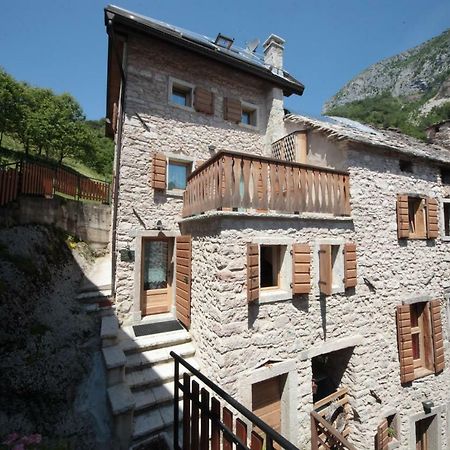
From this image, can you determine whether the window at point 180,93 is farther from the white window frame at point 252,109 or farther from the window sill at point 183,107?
the white window frame at point 252,109

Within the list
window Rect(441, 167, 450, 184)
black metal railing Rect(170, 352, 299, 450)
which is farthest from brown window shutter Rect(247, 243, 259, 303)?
window Rect(441, 167, 450, 184)

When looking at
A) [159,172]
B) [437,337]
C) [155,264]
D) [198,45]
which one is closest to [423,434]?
[437,337]

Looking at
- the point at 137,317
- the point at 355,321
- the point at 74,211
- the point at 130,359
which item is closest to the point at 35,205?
the point at 74,211

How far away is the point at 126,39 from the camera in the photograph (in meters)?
8.05

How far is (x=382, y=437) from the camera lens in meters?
7.24

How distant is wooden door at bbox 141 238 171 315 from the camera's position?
8.09 metres

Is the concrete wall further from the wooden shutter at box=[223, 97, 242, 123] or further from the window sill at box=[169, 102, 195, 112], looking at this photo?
the wooden shutter at box=[223, 97, 242, 123]

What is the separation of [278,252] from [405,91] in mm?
95629

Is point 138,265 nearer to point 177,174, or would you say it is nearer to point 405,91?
point 177,174

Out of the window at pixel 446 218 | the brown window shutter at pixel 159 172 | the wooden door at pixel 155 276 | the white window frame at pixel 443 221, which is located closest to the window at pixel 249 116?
the brown window shutter at pixel 159 172

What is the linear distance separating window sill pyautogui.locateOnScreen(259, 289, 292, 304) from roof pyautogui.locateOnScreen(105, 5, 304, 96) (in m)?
8.30

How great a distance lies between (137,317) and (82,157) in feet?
62.2

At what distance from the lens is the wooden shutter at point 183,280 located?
6867 mm

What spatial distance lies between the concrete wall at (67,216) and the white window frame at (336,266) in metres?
8.65
